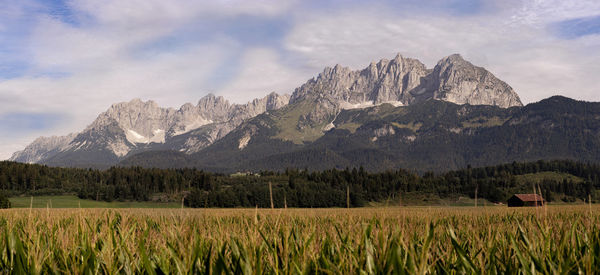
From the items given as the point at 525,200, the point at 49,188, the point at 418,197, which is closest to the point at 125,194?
the point at 49,188

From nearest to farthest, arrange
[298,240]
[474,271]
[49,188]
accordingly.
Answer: [474,271]
[298,240]
[49,188]

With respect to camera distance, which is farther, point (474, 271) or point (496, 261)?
point (496, 261)

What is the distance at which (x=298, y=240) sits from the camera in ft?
18.7

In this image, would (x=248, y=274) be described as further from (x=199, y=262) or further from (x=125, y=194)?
(x=125, y=194)

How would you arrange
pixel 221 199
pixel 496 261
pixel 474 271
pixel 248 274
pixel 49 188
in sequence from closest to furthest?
pixel 248 274, pixel 474 271, pixel 496 261, pixel 221 199, pixel 49 188

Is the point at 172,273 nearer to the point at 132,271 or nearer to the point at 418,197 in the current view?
the point at 132,271

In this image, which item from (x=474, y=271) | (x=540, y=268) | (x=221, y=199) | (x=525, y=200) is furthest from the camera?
(x=221, y=199)

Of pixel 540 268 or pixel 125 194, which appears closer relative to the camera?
pixel 540 268

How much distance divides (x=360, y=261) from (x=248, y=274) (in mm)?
1081

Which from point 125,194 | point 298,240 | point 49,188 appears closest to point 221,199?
point 125,194

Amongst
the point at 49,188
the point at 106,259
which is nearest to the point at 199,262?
the point at 106,259

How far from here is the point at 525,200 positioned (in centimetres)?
12325

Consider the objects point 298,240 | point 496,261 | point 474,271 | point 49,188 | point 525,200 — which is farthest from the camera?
point 49,188

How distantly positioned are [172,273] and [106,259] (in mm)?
767
